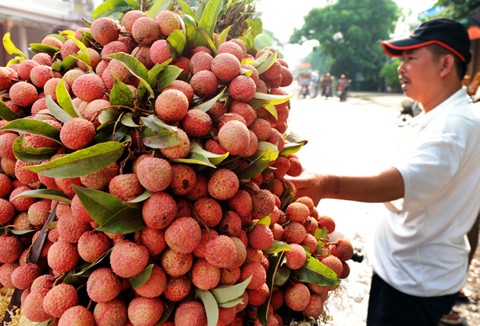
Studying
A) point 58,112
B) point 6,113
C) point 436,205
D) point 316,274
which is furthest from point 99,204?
point 436,205

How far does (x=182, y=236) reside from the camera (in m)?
0.68

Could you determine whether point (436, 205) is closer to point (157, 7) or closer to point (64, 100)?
point (157, 7)

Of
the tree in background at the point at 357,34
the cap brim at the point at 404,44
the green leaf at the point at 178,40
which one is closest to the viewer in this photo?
the green leaf at the point at 178,40

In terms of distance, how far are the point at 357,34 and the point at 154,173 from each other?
2789 centimetres

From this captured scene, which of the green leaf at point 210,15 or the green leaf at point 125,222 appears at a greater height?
the green leaf at point 210,15

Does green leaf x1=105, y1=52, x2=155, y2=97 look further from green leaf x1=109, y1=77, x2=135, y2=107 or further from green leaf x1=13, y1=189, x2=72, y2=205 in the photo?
green leaf x1=13, y1=189, x2=72, y2=205

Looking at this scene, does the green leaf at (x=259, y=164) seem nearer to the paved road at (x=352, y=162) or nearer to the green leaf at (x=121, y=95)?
the green leaf at (x=121, y=95)

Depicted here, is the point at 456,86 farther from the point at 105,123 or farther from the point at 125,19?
the point at 105,123

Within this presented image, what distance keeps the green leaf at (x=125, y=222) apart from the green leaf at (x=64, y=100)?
0.92 ft

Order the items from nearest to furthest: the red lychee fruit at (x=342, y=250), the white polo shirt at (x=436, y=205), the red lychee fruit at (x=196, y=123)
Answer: the red lychee fruit at (x=196, y=123) < the red lychee fruit at (x=342, y=250) < the white polo shirt at (x=436, y=205)

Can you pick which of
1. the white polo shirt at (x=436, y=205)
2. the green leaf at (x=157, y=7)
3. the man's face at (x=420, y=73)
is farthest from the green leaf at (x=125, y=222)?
the man's face at (x=420, y=73)

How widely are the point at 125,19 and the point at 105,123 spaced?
389 mm

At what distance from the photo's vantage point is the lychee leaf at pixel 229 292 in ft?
2.39

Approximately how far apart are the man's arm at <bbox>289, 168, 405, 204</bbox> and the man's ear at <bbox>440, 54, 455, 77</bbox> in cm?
69
